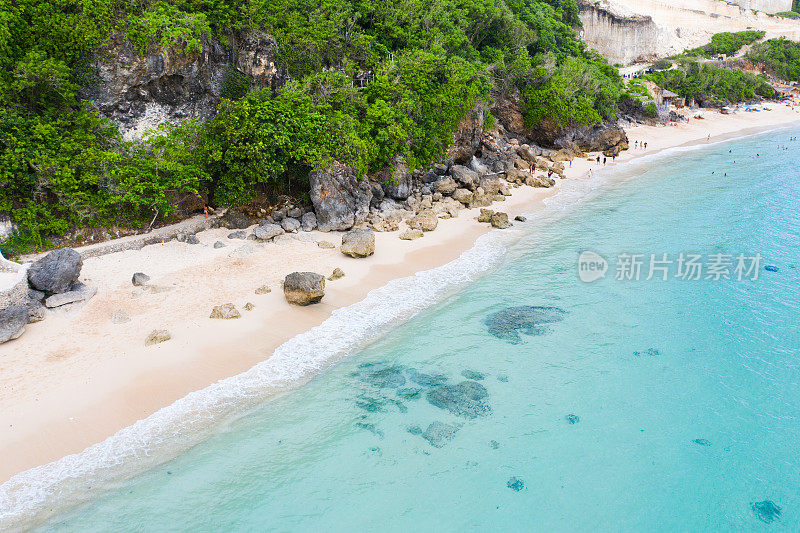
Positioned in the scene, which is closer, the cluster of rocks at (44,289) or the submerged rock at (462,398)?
the submerged rock at (462,398)

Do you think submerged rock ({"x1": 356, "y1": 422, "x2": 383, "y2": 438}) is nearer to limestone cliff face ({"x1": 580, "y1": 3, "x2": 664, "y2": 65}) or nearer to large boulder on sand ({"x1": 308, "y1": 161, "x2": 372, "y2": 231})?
large boulder on sand ({"x1": 308, "y1": 161, "x2": 372, "y2": 231})

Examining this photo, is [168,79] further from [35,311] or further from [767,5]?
[767,5]

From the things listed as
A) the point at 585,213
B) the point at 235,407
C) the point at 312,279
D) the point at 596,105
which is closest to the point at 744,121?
the point at 596,105

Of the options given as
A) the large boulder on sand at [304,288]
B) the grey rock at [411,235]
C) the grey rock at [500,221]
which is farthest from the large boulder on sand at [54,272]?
the grey rock at [500,221]

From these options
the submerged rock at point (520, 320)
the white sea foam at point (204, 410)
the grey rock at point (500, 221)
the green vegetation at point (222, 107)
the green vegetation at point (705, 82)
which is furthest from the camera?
the green vegetation at point (705, 82)

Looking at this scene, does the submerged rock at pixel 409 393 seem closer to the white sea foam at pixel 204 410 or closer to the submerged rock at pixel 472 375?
the submerged rock at pixel 472 375

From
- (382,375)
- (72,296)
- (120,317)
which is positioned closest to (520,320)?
(382,375)

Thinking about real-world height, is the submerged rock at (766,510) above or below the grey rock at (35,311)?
Answer: below

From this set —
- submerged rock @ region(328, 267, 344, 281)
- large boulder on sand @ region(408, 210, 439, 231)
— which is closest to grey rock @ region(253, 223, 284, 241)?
submerged rock @ region(328, 267, 344, 281)
